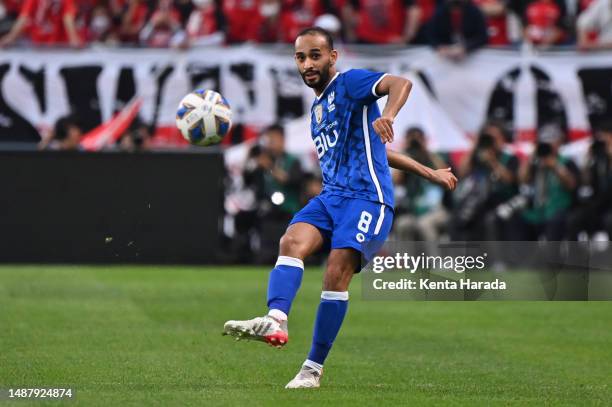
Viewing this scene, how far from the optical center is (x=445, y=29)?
2127 centimetres

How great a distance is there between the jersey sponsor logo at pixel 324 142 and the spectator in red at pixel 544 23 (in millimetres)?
13662

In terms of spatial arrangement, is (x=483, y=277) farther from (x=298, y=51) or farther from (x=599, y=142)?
(x=298, y=51)

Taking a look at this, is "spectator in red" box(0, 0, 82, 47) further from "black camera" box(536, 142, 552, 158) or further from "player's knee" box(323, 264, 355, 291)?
"player's knee" box(323, 264, 355, 291)

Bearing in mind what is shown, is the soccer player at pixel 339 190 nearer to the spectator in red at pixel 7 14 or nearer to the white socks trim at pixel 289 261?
the white socks trim at pixel 289 261

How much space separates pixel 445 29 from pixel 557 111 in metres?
2.23

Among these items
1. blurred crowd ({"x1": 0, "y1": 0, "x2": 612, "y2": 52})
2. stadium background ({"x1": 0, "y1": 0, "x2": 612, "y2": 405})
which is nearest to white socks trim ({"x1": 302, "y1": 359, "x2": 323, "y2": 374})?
stadium background ({"x1": 0, "y1": 0, "x2": 612, "y2": 405})

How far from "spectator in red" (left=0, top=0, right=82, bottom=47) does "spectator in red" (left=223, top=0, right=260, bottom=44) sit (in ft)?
8.38

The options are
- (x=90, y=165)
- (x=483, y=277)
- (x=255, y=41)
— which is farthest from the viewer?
(x=255, y=41)

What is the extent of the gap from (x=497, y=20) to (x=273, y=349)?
1259cm

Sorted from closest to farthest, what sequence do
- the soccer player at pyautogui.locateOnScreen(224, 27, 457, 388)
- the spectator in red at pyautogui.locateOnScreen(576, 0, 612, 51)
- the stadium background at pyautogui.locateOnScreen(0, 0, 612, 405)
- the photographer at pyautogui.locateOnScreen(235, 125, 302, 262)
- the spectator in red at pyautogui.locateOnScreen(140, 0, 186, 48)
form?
the soccer player at pyautogui.locateOnScreen(224, 27, 457, 388), the stadium background at pyautogui.locateOnScreen(0, 0, 612, 405), the photographer at pyautogui.locateOnScreen(235, 125, 302, 262), the spectator in red at pyautogui.locateOnScreen(140, 0, 186, 48), the spectator in red at pyautogui.locateOnScreen(576, 0, 612, 51)

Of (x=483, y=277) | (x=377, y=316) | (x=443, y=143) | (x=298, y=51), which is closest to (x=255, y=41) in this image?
(x=443, y=143)

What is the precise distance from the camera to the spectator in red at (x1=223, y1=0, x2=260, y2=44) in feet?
73.5

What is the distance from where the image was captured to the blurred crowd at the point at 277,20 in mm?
21906

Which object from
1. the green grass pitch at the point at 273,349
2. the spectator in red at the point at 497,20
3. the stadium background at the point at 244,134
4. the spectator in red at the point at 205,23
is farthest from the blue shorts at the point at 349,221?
the spectator in red at the point at 497,20
